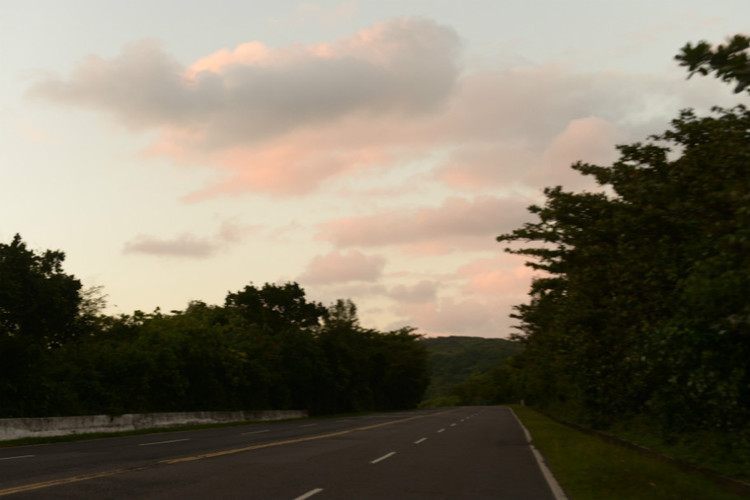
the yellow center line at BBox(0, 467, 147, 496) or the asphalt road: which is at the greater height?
the yellow center line at BBox(0, 467, 147, 496)

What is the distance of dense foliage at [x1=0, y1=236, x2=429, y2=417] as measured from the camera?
25.7m

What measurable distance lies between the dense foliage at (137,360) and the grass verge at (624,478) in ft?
63.4

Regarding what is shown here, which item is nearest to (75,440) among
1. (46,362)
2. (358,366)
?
(46,362)

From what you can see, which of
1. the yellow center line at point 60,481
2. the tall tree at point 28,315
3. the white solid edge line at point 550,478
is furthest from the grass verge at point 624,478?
the tall tree at point 28,315

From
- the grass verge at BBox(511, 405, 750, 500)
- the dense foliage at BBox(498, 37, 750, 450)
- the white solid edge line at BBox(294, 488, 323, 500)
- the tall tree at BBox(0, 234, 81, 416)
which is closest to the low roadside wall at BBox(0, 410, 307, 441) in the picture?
the tall tree at BBox(0, 234, 81, 416)

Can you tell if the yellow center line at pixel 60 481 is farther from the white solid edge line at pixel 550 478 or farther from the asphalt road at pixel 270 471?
the white solid edge line at pixel 550 478

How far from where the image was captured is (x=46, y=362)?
27.3m

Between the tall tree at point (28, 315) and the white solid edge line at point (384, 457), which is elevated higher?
the tall tree at point (28, 315)

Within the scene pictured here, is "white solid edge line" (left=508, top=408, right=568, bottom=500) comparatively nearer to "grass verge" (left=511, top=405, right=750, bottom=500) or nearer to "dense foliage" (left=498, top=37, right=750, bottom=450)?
"grass verge" (left=511, top=405, right=750, bottom=500)

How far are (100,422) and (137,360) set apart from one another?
22.0 feet

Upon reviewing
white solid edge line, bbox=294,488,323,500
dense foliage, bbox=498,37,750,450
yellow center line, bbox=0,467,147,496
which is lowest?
white solid edge line, bbox=294,488,323,500

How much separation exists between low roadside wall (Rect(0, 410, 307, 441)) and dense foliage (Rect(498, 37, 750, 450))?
1783 centimetres

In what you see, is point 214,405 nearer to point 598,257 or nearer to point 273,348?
point 273,348

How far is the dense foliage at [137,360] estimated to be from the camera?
2573 cm
